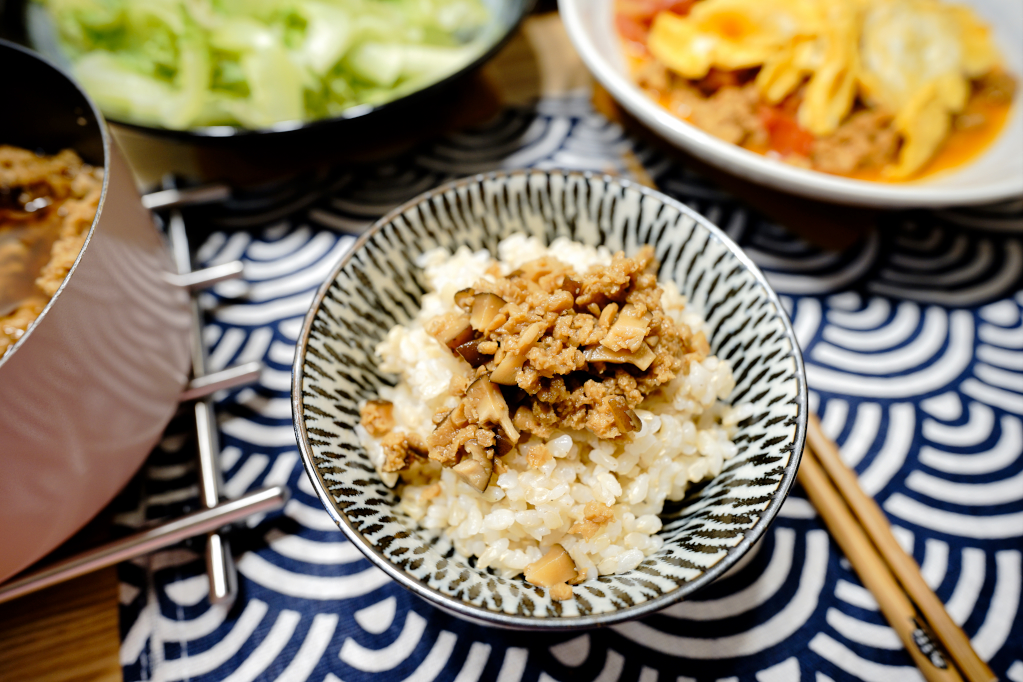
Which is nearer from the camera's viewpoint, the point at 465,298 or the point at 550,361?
the point at 550,361

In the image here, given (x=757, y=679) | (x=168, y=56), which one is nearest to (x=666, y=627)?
(x=757, y=679)

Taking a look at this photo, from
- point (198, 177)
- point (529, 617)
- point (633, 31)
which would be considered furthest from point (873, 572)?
point (198, 177)

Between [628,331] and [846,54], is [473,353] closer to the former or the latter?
[628,331]

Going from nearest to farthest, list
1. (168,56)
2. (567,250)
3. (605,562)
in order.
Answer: (605,562), (567,250), (168,56)

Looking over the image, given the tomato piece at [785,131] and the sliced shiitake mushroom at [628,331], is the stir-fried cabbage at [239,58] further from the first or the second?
the sliced shiitake mushroom at [628,331]

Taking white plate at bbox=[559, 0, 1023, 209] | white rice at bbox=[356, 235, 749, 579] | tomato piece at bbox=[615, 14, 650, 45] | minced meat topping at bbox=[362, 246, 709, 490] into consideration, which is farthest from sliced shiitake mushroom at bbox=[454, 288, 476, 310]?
tomato piece at bbox=[615, 14, 650, 45]

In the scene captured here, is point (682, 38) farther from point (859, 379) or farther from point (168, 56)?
point (168, 56)
